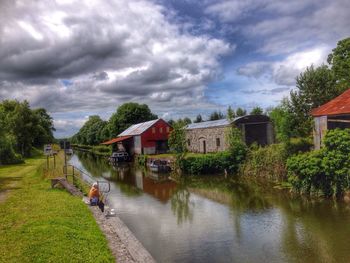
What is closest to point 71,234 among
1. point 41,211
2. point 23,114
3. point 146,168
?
point 41,211

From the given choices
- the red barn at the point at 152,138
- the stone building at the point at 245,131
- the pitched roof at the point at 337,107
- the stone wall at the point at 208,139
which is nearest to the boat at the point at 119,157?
the red barn at the point at 152,138

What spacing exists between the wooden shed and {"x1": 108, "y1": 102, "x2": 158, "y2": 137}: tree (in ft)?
175

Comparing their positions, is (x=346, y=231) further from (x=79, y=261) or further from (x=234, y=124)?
(x=234, y=124)

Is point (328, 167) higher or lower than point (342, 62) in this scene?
lower

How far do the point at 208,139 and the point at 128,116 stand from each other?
3541 centimetres

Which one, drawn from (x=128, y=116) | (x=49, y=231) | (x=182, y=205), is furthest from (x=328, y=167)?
(x=128, y=116)

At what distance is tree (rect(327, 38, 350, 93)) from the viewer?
39.3 meters

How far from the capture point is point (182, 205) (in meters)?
22.3

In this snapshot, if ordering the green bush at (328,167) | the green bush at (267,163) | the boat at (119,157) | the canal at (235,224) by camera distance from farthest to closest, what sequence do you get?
the boat at (119,157), the green bush at (267,163), the green bush at (328,167), the canal at (235,224)

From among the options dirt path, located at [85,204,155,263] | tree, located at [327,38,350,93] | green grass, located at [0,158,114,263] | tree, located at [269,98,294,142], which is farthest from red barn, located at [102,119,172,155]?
dirt path, located at [85,204,155,263]

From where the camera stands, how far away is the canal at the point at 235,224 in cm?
1292

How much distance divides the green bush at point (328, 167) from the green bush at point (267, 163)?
5.56 metres

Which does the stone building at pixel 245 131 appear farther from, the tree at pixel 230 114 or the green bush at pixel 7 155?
the green bush at pixel 7 155

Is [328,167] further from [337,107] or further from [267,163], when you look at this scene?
[267,163]
